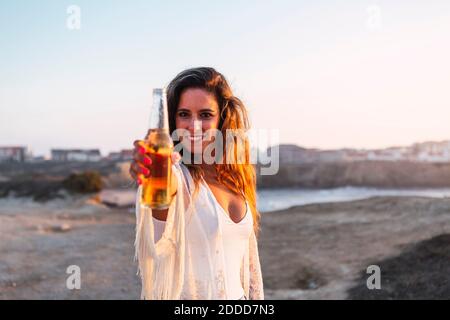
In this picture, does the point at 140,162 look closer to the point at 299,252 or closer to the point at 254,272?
the point at 254,272

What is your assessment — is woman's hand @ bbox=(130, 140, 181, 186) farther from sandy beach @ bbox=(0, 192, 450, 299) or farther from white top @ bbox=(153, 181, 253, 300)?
sandy beach @ bbox=(0, 192, 450, 299)

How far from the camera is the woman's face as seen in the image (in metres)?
2.10

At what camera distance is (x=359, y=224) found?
50.2 feet

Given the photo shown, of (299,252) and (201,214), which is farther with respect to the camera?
(299,252)

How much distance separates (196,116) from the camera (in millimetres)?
2146

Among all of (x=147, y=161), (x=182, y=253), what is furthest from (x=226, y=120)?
(x=147, y=161)

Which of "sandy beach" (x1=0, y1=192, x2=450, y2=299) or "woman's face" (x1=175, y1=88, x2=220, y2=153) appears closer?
"woman's face" (x1=175, y1=88, x2=220, y2=153)

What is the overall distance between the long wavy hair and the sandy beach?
19.5ft

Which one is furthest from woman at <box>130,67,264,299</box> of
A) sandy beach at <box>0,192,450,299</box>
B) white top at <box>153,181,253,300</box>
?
sandy beach at <box>0,192,450,299</box>

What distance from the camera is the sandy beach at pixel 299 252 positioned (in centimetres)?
862

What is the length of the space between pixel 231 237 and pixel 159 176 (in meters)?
0.58

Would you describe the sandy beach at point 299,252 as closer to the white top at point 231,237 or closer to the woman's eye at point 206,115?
the white top at point 231,237

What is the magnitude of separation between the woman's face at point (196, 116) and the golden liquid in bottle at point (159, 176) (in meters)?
0.46
